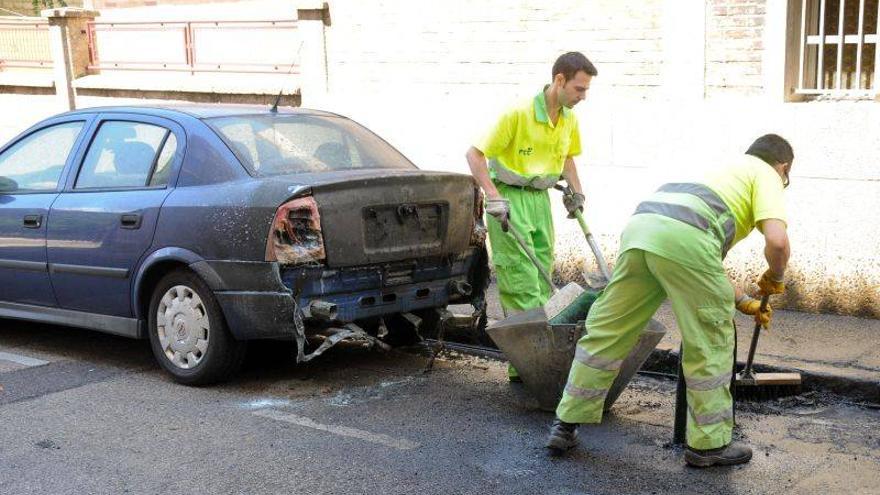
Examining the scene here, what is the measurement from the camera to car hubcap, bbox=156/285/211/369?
235 inches

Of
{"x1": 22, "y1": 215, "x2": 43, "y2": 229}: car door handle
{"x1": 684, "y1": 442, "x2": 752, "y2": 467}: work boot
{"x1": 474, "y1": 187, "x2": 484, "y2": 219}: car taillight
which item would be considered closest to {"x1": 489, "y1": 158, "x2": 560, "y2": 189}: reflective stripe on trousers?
{"x1": 474, "y1": 187, "x2": 484, "y2": 219}: car taillight

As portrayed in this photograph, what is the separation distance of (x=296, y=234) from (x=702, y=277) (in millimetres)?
2131

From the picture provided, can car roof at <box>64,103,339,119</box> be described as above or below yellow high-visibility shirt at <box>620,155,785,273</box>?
above

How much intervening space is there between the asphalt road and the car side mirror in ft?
3.81

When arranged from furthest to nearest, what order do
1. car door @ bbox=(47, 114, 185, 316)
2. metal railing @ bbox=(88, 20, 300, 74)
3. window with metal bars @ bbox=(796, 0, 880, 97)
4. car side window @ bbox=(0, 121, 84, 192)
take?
metal railing @ bbox=(88, 20, 300, 74)
window with metal bars @ bbox=(796, 0, 880, 97)
car side window @ bbox=(0, 121, 84, 192)
car door @ bbox=(47, 114, 185, 316)

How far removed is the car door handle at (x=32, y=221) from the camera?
6.70 meters

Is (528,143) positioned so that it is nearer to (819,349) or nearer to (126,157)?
(819,349)

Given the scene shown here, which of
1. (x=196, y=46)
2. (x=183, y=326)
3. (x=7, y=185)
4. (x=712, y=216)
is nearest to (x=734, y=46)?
(x=712, y=216)

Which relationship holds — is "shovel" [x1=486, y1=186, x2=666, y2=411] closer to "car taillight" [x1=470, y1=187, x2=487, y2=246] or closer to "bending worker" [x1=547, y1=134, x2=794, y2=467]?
"bending worker" [x1=547, y1=134, x2=794, y2=467]

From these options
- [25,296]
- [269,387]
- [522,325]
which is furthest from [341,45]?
[522,325]

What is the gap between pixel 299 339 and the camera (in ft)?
18.5

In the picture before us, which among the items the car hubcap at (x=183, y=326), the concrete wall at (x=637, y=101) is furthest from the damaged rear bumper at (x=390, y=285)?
the concrete wall at (x=637, y=101)

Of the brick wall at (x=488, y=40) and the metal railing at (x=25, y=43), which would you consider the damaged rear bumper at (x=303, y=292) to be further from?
the metal railing at (x=25, y=43)

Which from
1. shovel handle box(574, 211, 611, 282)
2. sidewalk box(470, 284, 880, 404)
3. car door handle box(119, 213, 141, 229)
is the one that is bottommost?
sidewalk box(470, 284, 880, 404)
